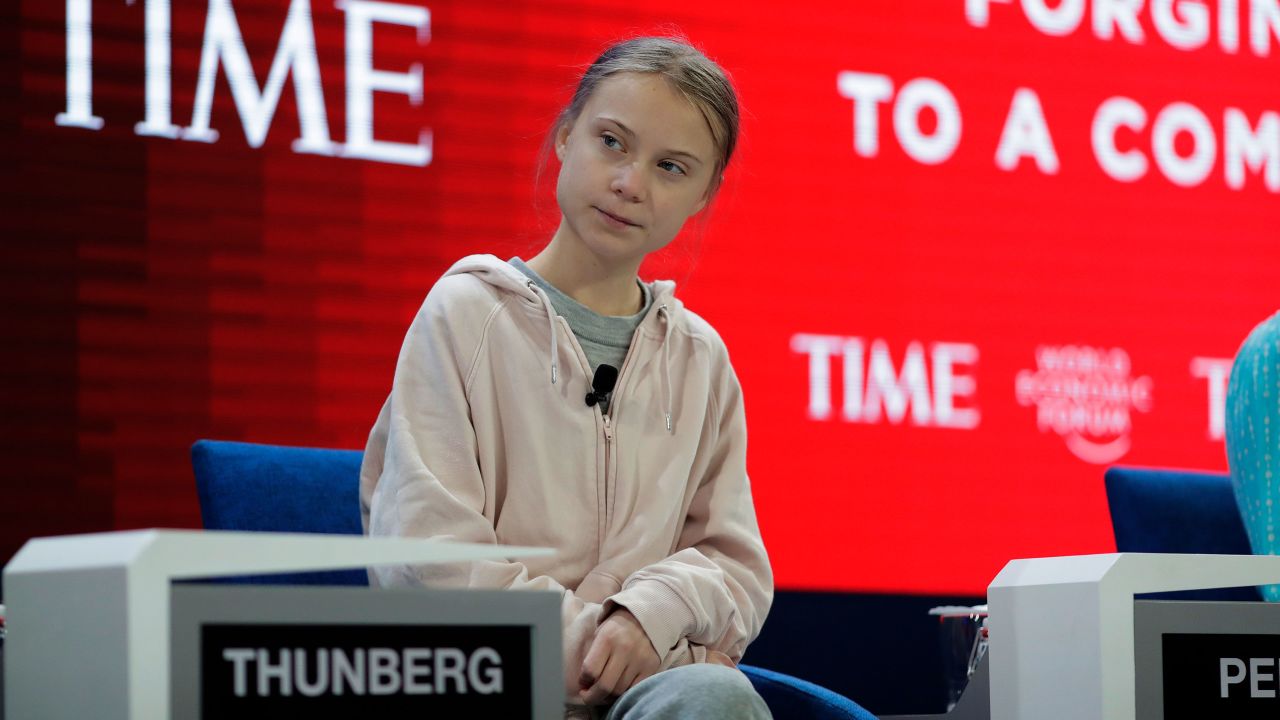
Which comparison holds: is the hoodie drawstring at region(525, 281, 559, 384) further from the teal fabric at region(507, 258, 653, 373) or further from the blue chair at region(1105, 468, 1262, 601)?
the blue chair at region(1105, 468, 1262, 601)

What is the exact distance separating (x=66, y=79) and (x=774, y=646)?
1.79 metres

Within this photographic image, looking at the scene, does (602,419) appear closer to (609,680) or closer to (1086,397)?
(609,680)

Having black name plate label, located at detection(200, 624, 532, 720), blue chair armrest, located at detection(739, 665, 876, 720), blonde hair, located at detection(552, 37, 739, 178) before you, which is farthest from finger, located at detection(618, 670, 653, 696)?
blonde hair, located at detection(552, 37, 739, 178)

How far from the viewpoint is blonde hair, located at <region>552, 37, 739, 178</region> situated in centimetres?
168

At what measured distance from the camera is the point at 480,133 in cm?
289

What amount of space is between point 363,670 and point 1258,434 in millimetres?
1298

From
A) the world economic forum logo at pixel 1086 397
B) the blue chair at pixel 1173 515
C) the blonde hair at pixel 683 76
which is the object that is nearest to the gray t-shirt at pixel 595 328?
the blonde hair at pixel 683 76

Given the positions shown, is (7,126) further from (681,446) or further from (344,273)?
(681,446)

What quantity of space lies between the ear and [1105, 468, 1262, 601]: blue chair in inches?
47.6

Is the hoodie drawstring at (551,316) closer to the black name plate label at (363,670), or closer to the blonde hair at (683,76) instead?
the blonde hair at (683,76)

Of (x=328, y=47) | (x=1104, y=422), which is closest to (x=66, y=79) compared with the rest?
(x=328, y=47)

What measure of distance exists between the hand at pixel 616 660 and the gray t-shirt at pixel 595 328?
14.2 inches

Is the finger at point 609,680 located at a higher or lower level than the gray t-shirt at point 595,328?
lower

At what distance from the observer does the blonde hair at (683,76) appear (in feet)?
5.52
